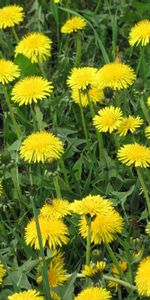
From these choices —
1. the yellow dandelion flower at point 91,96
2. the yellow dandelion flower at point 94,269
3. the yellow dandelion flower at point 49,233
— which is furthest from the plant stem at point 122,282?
the yellow dandelion flower at point 91,96

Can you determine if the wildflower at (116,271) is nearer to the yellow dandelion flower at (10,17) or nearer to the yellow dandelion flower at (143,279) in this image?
the yellow dandelion flower at (143,279)

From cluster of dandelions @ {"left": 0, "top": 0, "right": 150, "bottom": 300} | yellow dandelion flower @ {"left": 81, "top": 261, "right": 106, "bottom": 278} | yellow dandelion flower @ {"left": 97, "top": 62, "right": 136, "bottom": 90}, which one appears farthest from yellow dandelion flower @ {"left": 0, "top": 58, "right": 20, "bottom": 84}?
yellow dandelion flower @ {"left": 81, "top": 261, "right": 106, "bottom": 278}

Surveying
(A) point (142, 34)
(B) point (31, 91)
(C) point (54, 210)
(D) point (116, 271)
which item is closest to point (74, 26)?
(A) point (142, 34)

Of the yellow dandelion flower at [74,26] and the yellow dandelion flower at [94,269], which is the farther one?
the yellow dandelion flower at [74,26]

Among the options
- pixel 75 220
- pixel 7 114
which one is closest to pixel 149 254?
pixel 75 220

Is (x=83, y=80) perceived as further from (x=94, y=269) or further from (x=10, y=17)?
(x=94, y=269)

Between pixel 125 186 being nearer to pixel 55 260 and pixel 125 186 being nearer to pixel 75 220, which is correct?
pixel 75 220

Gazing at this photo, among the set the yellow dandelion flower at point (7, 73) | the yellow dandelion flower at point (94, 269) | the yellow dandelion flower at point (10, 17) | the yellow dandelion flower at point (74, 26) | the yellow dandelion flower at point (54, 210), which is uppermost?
the yellow dandelion flower at point (10, 17)
